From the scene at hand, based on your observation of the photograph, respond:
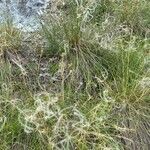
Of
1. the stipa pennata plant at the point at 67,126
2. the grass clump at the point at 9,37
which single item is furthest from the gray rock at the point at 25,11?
the stipa pennata plant at the point at 67,126

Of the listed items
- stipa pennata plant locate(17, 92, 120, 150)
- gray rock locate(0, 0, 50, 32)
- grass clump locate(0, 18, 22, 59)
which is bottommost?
stipa pennata plant locate(17, 92, 120, 150)

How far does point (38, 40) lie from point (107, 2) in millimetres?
623

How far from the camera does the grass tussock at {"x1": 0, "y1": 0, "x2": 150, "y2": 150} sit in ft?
8.42

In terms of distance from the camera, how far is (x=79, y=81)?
3.01 m

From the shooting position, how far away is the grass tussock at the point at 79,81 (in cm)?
257

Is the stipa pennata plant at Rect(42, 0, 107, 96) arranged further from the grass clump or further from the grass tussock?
the grass clump

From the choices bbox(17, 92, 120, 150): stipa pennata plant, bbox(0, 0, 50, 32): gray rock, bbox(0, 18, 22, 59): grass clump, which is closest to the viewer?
bbox(17, 92, 120, 150): stipa pennata plant

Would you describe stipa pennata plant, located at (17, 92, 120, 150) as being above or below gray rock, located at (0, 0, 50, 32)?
below

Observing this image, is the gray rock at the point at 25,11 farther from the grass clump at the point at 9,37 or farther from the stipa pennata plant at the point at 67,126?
the stipa pennata plant at the point at 67,126

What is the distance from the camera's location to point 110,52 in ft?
10.1

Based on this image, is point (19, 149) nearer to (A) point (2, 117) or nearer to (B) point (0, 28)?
(A) point (2, 117)

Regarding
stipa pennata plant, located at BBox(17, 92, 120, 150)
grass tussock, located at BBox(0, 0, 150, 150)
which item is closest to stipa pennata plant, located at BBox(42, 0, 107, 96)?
grass tussock, located at BBox(0, 0, 150, 150)

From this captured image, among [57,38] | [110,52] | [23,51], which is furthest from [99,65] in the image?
[23,51]

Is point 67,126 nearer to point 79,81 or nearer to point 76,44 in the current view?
point 79,81
